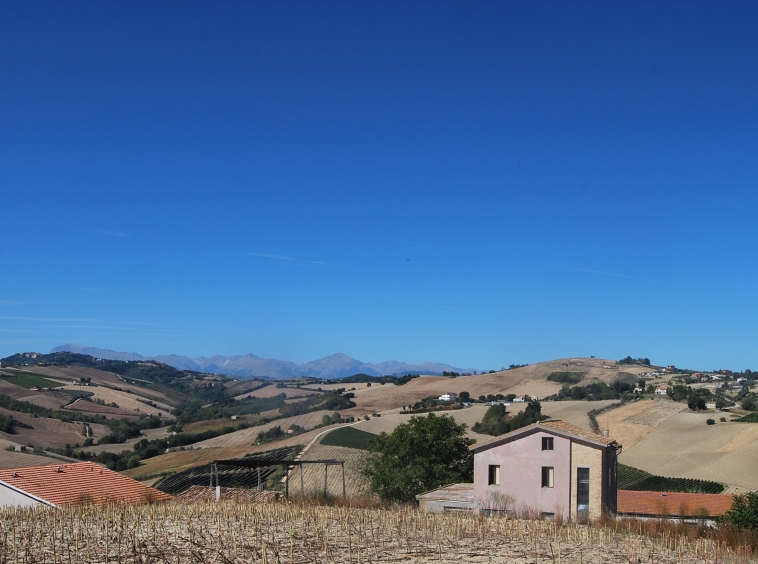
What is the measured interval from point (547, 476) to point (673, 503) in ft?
40.2

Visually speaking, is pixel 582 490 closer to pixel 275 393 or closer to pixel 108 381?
pixel 275 393

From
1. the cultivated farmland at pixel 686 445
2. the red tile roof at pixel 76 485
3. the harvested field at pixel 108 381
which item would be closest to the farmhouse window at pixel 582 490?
the red tile roof at pixel 76 485

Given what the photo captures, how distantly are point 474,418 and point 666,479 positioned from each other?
1433 inches

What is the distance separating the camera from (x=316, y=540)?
49.5ft

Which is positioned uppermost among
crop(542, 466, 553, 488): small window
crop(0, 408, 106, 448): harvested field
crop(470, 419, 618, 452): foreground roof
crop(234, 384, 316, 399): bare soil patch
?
crop(470, 419, 618, 452): foreground roof

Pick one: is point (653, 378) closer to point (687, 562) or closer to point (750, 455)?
point (750, 455)

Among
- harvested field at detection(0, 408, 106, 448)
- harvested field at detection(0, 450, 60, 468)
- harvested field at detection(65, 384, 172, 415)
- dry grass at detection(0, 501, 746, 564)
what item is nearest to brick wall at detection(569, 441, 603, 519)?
dry grass at detection(0, 501, 746, 564)

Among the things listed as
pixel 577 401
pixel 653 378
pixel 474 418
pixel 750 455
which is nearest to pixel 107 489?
pixel 750 455

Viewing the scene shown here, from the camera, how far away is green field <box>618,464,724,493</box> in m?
55.9

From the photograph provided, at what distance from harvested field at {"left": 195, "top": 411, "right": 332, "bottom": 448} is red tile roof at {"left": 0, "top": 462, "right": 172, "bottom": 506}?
5127 centimetres

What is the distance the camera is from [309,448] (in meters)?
69.4

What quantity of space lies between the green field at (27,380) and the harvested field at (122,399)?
3.71m

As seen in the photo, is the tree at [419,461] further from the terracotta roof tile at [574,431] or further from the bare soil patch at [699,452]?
the bare soil patch at [699,452]

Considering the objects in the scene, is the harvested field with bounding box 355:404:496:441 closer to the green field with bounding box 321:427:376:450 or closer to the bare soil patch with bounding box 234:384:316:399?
the green field with bounding box 321:427:376:450
